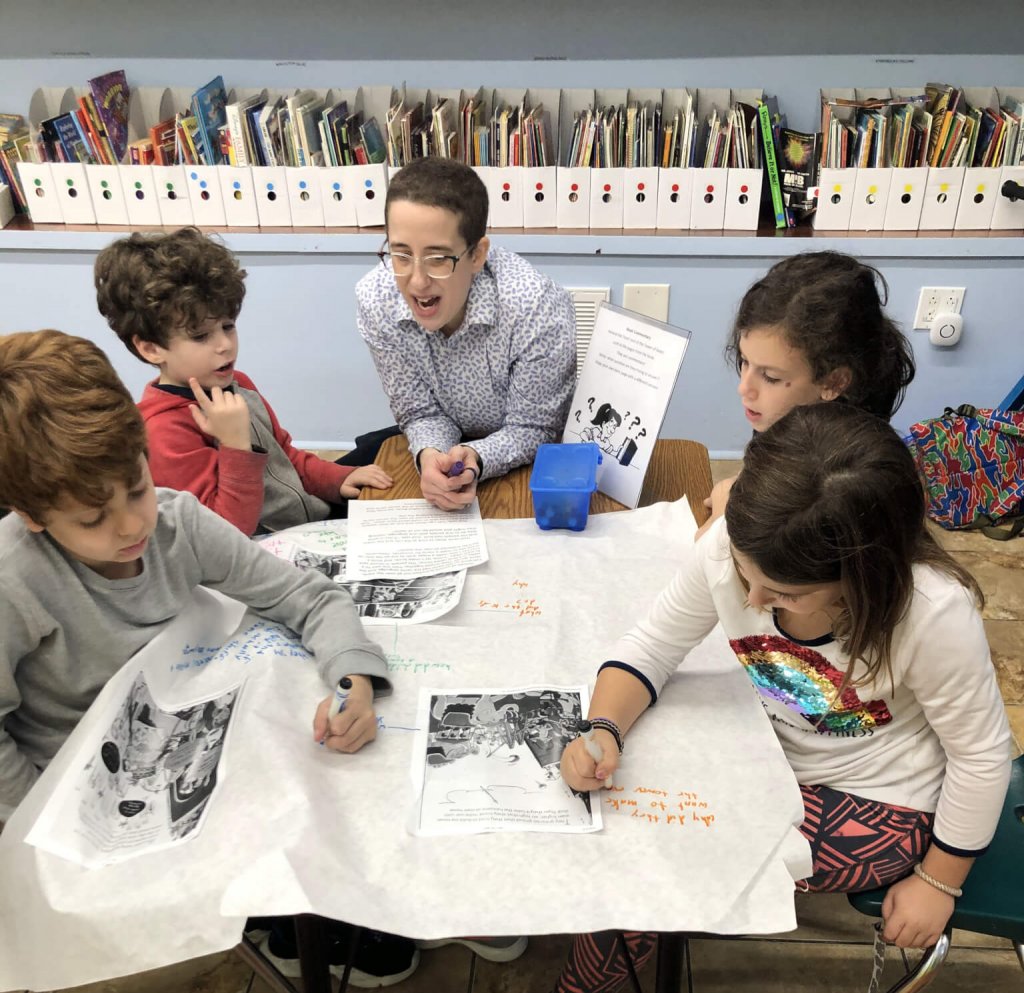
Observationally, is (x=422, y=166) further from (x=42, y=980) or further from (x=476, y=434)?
(x=42, y=980)

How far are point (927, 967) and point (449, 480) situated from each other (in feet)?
2.92

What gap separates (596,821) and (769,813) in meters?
0.17

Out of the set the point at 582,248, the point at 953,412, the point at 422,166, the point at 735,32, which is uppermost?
the point at 735,32

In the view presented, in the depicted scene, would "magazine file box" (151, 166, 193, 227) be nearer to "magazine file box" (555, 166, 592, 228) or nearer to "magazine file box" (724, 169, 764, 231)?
"magazine file box" (555, 166, 592, 228)

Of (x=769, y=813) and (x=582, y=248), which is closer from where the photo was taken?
(x=769, y=813)

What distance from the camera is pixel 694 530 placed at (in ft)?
4.31

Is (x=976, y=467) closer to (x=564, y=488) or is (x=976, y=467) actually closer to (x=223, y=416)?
(x=564, y=488)

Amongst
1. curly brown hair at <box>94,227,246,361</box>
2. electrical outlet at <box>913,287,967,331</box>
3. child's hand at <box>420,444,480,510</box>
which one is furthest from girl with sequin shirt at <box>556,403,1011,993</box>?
electrical outlet at <box>913,287,967,331</box>

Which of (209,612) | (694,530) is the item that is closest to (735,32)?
(694,530)

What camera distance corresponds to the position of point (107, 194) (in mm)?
2660

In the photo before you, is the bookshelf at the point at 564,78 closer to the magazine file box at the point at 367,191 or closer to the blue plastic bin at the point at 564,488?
the magazine file box at the point at 367,191

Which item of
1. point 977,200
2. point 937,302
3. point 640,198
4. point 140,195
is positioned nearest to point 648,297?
point 640,198

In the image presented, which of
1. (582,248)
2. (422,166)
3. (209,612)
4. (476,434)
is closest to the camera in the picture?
(209,612)

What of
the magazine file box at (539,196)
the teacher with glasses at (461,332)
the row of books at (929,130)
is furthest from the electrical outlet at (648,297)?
the teacher with glasses at (461,332)
